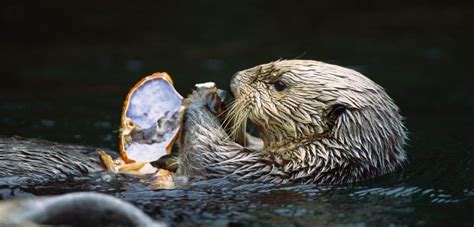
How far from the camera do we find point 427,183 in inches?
194

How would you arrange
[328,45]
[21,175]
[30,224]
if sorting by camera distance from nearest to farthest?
[30,224] → [21,175] → [328,45]

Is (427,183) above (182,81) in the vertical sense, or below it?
below

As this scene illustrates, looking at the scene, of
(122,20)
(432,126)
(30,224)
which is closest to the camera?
(30,224)

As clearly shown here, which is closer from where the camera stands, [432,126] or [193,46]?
[432,126]

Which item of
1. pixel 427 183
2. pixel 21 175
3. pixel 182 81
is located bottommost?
→ pixel 427 183

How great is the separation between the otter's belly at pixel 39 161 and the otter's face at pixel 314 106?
3.42ft

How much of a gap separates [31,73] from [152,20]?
2.47 metres

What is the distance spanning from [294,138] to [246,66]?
4261mm

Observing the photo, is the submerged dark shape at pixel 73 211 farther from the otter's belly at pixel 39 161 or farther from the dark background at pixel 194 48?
the dark background at pixel 194 48

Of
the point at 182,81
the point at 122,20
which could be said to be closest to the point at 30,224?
the point at 182,81

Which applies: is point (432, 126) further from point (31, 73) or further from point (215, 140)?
point (31, 73)

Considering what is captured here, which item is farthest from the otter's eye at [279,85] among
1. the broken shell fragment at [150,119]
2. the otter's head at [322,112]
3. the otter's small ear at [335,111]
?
the broken shell fragment at [150,119]

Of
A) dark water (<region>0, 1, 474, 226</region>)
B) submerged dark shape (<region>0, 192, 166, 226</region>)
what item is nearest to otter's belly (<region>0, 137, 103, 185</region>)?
dark water (<region>0, 1, 474, 226</region>)

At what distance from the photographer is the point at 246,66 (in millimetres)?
8992
